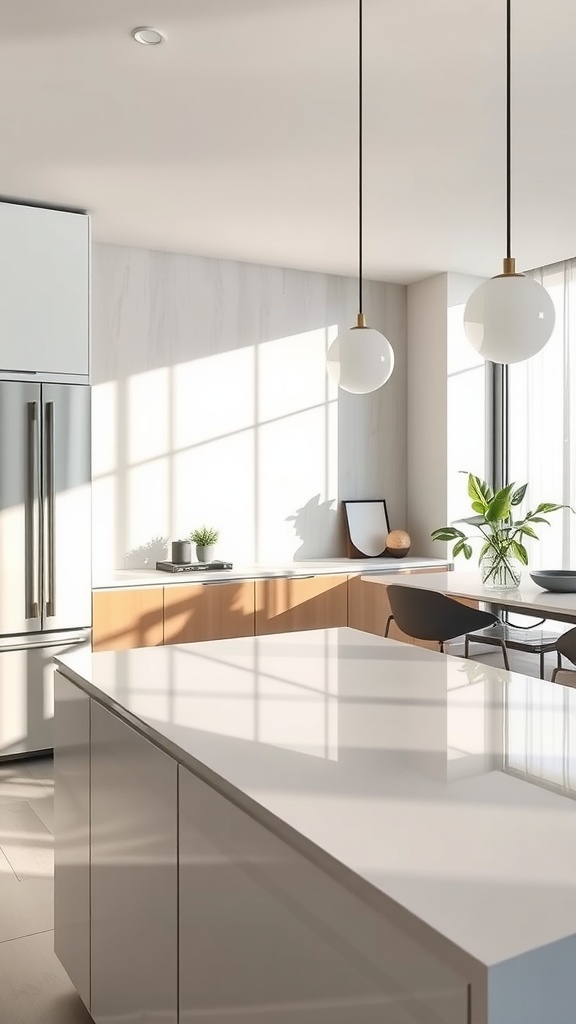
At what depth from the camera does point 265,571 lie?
4801 millimetres

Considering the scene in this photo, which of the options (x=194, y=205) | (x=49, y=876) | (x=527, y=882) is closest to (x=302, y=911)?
(x=527, y=882)

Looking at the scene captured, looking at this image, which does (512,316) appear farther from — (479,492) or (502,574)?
(479,492)

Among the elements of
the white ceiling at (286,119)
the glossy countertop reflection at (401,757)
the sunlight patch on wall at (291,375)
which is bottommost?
the glossy countertop reflection at (401,757)

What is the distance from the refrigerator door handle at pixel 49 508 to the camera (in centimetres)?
402

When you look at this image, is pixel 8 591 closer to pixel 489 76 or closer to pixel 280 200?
pixel 280 200

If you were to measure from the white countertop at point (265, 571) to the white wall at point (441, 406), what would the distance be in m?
0.37

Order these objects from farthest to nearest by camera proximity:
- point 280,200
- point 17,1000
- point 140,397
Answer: point 140,397 → point 280,200 → point 17,1000

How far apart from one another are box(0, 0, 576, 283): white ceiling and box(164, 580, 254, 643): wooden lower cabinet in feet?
6.40

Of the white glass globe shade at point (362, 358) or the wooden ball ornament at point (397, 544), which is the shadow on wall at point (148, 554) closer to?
the wooden ball ornament at point (397, 544)

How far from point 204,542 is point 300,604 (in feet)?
2.19

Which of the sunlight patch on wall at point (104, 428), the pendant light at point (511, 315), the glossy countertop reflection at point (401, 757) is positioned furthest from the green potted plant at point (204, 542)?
the pendant light at point (511, 315)

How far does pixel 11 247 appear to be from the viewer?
3.98 metres

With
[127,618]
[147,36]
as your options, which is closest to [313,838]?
[147,36]

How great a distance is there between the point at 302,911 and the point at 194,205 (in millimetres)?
3731
